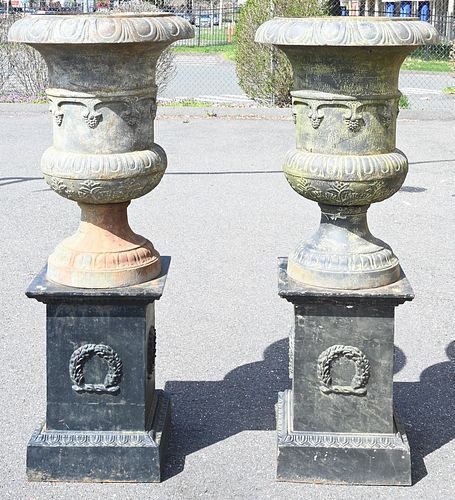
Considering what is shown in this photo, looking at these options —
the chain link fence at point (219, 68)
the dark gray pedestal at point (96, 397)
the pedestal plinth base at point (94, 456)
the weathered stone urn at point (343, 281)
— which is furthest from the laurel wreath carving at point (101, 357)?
the chain link fence at point (219, 68)

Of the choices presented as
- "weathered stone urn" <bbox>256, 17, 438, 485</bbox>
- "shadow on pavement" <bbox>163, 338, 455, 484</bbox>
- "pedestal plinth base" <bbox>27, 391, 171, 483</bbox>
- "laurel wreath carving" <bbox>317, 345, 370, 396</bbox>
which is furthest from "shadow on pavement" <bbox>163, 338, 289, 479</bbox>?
"laurel wreath carving" <bbox>317, 345, 370, 396</bbox>

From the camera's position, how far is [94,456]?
12.2 feet

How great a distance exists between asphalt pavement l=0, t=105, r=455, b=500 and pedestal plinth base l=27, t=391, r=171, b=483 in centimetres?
5

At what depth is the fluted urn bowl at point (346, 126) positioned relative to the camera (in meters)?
3.35

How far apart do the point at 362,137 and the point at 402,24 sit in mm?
464

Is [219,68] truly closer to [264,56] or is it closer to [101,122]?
[264,56]

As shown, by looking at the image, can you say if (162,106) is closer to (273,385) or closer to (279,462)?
(273,385)

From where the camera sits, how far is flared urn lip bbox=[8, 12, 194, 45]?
3.28 m

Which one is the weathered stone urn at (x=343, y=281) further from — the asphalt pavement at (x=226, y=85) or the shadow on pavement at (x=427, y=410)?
the asphalt pavement at (x=226, y=85)

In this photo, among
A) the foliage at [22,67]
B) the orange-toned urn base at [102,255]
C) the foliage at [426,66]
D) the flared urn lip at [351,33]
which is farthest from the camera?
the foliage at [426,66]

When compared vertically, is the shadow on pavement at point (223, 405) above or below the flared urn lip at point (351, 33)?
below

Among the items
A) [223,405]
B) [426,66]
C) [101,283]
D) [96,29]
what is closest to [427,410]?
[223,405]

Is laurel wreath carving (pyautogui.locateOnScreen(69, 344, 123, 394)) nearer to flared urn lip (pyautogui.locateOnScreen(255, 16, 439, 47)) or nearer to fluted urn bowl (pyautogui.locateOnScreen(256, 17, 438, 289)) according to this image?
fluted urn bowl (pyautogui.locateOnScreen(256, 17, 438, 289))

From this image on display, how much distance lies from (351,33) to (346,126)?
0.39 metres
